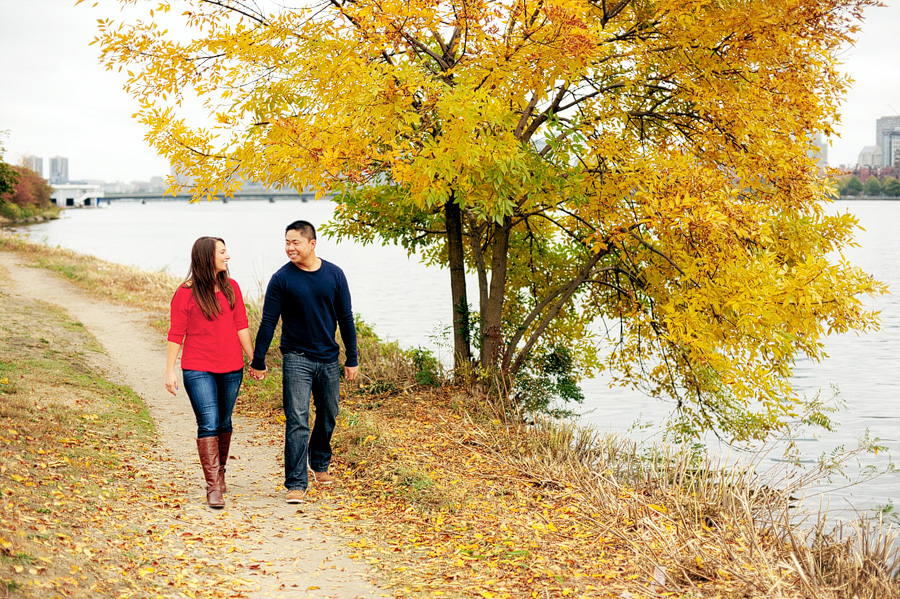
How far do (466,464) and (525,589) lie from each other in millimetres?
2623

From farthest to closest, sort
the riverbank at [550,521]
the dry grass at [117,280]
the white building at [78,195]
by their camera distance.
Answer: the white building at [78,195]
the dry grass at [117,280]
the riverbank at [550,521]

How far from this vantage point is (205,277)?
5.86m

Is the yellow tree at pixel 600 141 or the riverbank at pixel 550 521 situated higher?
the yellow tree at pixel 600 141

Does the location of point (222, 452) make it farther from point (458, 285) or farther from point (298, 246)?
point (458, 285)

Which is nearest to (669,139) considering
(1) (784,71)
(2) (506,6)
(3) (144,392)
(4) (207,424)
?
(1) (784,71)

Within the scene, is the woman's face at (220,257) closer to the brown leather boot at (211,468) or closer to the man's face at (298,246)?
the man's face at (298,246)

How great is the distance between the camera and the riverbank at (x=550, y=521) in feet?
15.7

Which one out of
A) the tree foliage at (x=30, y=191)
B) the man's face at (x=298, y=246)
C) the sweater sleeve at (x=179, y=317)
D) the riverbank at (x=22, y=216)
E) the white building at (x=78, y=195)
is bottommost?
the sweater sleeve at (x=179, y=317)

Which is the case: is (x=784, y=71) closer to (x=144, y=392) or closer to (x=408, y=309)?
(x=144, y=392)

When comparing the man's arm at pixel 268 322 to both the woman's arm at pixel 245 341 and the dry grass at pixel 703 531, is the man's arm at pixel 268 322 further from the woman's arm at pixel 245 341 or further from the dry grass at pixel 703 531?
the dry grass at pixel 703 531

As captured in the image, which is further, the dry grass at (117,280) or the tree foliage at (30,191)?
the tree foliage at (30,191)

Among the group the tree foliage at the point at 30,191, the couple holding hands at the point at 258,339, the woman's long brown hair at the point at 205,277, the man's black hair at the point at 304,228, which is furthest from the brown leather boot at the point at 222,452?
the tree foliage at the point at 30,191

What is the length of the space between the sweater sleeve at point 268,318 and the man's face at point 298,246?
8.7 inches

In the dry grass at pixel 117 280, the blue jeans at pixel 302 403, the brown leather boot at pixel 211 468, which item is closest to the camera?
the brown leather boot at pixel 211 468
